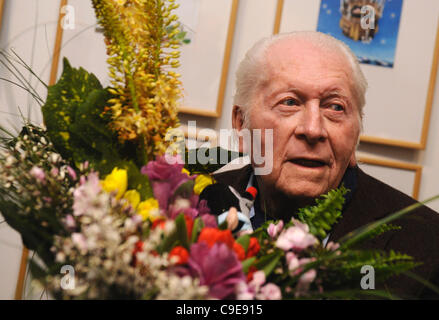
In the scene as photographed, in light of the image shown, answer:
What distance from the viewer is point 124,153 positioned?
601 mm

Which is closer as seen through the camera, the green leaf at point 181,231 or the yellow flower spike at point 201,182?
the green leaf at point 181,231

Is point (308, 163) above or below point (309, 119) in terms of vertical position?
below

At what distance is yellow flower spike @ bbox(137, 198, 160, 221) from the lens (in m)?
0.50

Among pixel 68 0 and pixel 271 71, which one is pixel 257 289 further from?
pixel 68 0

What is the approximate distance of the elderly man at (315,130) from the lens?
3.00ft

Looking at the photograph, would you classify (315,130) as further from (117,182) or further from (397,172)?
(397,172)

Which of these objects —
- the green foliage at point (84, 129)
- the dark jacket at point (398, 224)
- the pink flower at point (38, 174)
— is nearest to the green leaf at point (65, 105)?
the green foliage at point (84, 129)

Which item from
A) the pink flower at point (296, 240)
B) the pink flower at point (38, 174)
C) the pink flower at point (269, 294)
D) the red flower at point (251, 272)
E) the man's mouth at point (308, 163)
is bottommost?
the pink flower at point (269, 294)

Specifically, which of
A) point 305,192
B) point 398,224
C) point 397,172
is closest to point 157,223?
point 305,192

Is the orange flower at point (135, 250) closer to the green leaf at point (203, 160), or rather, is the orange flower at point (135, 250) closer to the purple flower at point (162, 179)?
the purple flower at point (162, 179)

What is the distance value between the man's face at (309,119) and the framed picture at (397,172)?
1.85ft

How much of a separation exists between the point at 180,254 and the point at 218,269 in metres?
0.05

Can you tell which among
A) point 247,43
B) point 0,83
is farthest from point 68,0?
point 247,43

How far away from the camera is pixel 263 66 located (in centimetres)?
103
